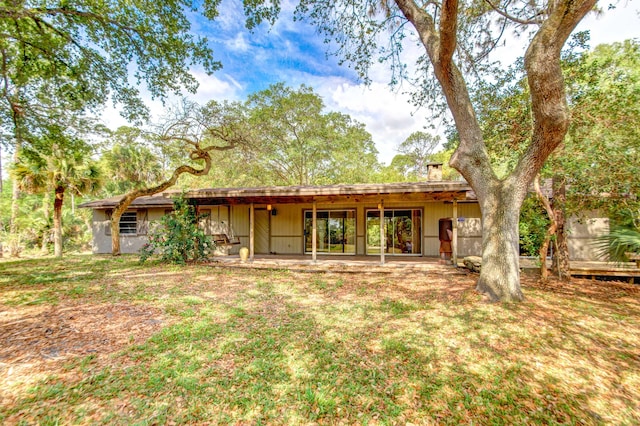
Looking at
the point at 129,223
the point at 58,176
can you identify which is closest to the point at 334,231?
the point at 129,223

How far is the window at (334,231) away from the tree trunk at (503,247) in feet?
21.4

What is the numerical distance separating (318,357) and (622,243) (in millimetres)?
4440

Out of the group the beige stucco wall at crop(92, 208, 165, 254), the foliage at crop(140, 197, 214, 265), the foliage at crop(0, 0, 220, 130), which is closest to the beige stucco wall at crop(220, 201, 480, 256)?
the foliage at crop(140, 197, 214, 265)

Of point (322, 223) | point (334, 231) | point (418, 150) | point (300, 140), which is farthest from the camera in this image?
point (418, 150)

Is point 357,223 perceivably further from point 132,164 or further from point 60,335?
point 132,164

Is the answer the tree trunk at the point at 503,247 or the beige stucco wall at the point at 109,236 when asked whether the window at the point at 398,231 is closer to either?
the tree trunk at the point at 503,247

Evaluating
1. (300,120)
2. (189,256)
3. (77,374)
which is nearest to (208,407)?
(77,374)

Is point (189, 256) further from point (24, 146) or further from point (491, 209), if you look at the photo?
point (491, 209)

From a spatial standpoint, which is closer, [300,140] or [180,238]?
[180,238]

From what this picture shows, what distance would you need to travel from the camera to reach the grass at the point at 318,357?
2.36 meters

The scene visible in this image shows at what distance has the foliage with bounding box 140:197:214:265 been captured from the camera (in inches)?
367

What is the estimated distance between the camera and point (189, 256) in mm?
9633

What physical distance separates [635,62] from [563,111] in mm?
4328

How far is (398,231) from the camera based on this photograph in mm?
11312
